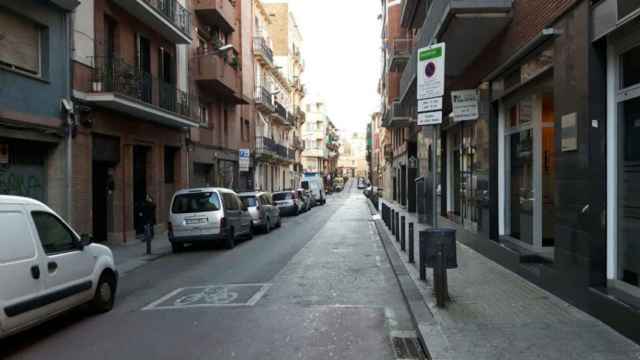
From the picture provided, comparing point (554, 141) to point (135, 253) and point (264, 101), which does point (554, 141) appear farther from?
point (264, 101)

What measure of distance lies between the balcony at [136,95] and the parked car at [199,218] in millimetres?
3461

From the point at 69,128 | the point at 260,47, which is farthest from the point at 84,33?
the point at 260,47

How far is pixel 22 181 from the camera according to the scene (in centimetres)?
1316

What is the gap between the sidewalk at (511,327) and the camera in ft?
17.3

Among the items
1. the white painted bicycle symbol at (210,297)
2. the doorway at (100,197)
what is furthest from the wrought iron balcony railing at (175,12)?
the white painted bicycle symbol at (210,297)

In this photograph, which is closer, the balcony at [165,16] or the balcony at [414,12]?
the balcony at [165,16]

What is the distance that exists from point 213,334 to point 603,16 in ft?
19.1

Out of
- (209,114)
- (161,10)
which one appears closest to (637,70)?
(161,10)

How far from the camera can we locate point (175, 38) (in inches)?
A: 858

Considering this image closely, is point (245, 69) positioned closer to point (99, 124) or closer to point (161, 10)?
Result: point (161, 10)

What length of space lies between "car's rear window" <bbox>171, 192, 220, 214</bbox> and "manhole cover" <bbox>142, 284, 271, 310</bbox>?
19.5 ft

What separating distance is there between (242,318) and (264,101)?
35905 mm

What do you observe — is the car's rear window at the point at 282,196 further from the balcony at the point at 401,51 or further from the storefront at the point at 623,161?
the storefront at the point at 623,161

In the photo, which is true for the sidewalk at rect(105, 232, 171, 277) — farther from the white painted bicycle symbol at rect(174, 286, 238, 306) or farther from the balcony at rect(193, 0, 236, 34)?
the balcony at rect(193, 0, 236, 34)
